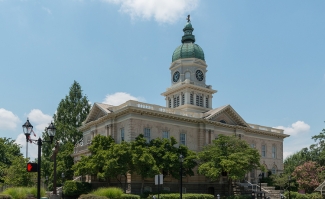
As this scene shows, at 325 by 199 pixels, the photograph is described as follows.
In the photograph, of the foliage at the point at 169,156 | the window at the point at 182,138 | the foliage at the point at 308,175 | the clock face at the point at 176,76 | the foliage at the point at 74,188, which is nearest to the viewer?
the foliage at the point at 74,188

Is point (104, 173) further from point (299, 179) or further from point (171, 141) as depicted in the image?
point (299, 179)

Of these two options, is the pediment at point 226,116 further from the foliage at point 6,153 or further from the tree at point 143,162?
the foliage at point 6,153

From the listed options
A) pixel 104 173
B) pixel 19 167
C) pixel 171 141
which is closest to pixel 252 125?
pixel 171 141

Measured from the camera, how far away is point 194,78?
5897 centimetres

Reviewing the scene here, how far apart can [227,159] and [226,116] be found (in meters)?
11.1

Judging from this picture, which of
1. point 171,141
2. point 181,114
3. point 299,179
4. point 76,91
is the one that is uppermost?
point 76,91

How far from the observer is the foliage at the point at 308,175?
52.2 m

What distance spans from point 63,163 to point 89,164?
45.3ft

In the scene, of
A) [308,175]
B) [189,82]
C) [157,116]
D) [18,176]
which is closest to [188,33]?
[189,82]

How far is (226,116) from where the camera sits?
55.2 m

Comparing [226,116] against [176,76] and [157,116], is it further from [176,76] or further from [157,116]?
[157,116]

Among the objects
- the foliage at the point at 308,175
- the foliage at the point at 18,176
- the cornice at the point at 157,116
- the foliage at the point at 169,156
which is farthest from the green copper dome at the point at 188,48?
the foliage at the point at 18,176

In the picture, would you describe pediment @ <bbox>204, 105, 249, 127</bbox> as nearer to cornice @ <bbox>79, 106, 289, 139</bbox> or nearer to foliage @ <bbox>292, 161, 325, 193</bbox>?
cornice @ <bbox>79, 106, 289, 139</bbox>

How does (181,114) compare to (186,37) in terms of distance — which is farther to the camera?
(186,37)
